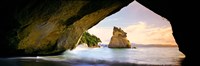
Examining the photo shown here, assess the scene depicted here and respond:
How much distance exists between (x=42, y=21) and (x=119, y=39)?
174 feet

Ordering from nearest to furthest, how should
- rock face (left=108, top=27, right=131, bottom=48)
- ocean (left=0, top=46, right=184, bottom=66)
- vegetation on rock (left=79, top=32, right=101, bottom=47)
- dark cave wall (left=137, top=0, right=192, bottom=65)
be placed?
ocean (left=0, top=46, right=184, bottom=66) < dark cave wall (left=137, top=0, right=192, bottom=65) < vegetation on rock (left=79, top=32, right=101, bottom=47) < rock face (left=108, top=27, right=131, bottom=48)

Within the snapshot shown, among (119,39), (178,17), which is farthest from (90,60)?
(119,39)

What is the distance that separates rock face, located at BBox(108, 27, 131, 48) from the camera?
66625 mm

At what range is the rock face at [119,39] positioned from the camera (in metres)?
66.6

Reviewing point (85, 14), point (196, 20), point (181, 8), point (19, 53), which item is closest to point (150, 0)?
point (181, 8)

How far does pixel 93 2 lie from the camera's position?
13633mm

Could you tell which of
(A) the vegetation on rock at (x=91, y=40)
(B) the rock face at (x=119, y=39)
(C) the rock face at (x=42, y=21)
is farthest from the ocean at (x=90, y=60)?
(B) the rock face at (x=119, y=39)

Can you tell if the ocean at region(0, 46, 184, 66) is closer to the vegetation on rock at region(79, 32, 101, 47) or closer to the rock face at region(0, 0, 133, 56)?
the rock face at region(0, 0, 133, 56)

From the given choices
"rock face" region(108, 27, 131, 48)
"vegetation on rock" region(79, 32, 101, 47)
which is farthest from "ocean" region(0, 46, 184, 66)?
"rock face" region(108, 27, 131, 48)

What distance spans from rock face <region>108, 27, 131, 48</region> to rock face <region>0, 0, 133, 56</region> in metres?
46.6

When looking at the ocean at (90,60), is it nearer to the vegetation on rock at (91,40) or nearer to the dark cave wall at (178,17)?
the dark cave wall at (178,17)

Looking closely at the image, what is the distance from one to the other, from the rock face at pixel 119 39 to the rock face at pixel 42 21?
4665cm

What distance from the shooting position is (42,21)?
48.0 feet

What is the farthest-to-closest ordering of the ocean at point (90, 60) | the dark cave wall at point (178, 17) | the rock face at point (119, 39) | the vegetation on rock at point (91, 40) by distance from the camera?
the rock face at point (119, 39)
the vegetation on rock at point (91, 40)
the dark cave wall at point (178, 17)
the ocean at point (90, 60)
